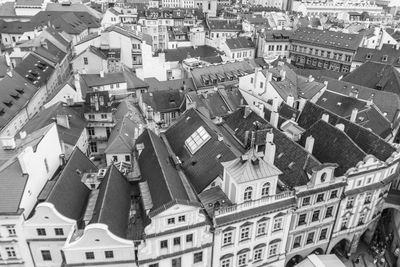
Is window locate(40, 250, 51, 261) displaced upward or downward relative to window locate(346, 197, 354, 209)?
downward

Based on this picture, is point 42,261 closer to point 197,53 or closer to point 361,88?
point 361,88

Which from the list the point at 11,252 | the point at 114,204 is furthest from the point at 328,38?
the point at 11,252

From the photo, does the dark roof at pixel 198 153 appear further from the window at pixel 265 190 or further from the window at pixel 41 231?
the window at pixel 41 231

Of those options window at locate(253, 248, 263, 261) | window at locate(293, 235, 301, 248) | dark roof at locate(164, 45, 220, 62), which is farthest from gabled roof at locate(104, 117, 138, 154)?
dark roof at locate(164, 45, 220, 62)

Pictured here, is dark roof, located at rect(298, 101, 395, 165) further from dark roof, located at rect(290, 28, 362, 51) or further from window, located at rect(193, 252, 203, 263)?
dark roof, located at rect(290, 28, 362, 51)

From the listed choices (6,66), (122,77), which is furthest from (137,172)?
(6,66)

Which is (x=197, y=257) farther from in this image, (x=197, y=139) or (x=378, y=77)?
(x=378, y=77)

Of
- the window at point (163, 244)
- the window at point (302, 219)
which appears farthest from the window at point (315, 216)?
the window at point (163, 244)
